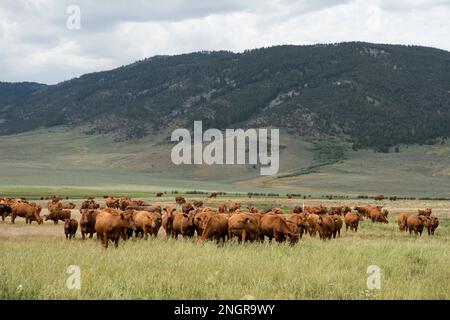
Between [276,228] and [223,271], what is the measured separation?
734 cm

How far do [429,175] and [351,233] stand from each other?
102 metres

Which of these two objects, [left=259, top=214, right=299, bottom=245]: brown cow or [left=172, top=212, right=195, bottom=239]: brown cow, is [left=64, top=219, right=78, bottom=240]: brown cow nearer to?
[left=172, top=212, right=195, bottom=239]: brown cow

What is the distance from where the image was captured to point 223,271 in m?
12.3

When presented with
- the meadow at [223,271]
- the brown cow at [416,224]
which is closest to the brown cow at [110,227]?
the meadow at [223,271]

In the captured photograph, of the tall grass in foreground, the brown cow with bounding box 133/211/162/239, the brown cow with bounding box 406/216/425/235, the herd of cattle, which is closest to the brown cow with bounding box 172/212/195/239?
the herd of cattle

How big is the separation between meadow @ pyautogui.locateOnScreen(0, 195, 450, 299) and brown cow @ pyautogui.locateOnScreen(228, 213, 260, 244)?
1092mm

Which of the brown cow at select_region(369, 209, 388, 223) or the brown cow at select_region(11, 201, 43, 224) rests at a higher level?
the brown cow at select_region(11, 201, 43, 224)

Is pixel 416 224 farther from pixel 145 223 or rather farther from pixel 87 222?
pixel 87 222

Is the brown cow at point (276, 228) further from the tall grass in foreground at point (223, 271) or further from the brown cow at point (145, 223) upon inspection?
the brown cow at point (145, 223)

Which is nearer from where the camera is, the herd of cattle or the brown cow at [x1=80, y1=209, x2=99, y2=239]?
the herd of cattle

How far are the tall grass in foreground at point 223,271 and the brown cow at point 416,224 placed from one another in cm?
1022

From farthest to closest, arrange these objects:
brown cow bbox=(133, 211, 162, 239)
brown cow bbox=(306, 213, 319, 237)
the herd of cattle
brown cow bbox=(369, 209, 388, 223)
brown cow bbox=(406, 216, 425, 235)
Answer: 1. brown cow bbox=(369, 209, 388, 223)
2. brown cow bbox=(406, 216, 425, 235)
3. brown cow bbox=(306, 213, 319, 237)
4. brown cow bbox=(133, 211, 162, 239)
5. the herd of cattle

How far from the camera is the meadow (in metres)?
10.1

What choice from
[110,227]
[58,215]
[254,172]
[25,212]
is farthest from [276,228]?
[254,172]
